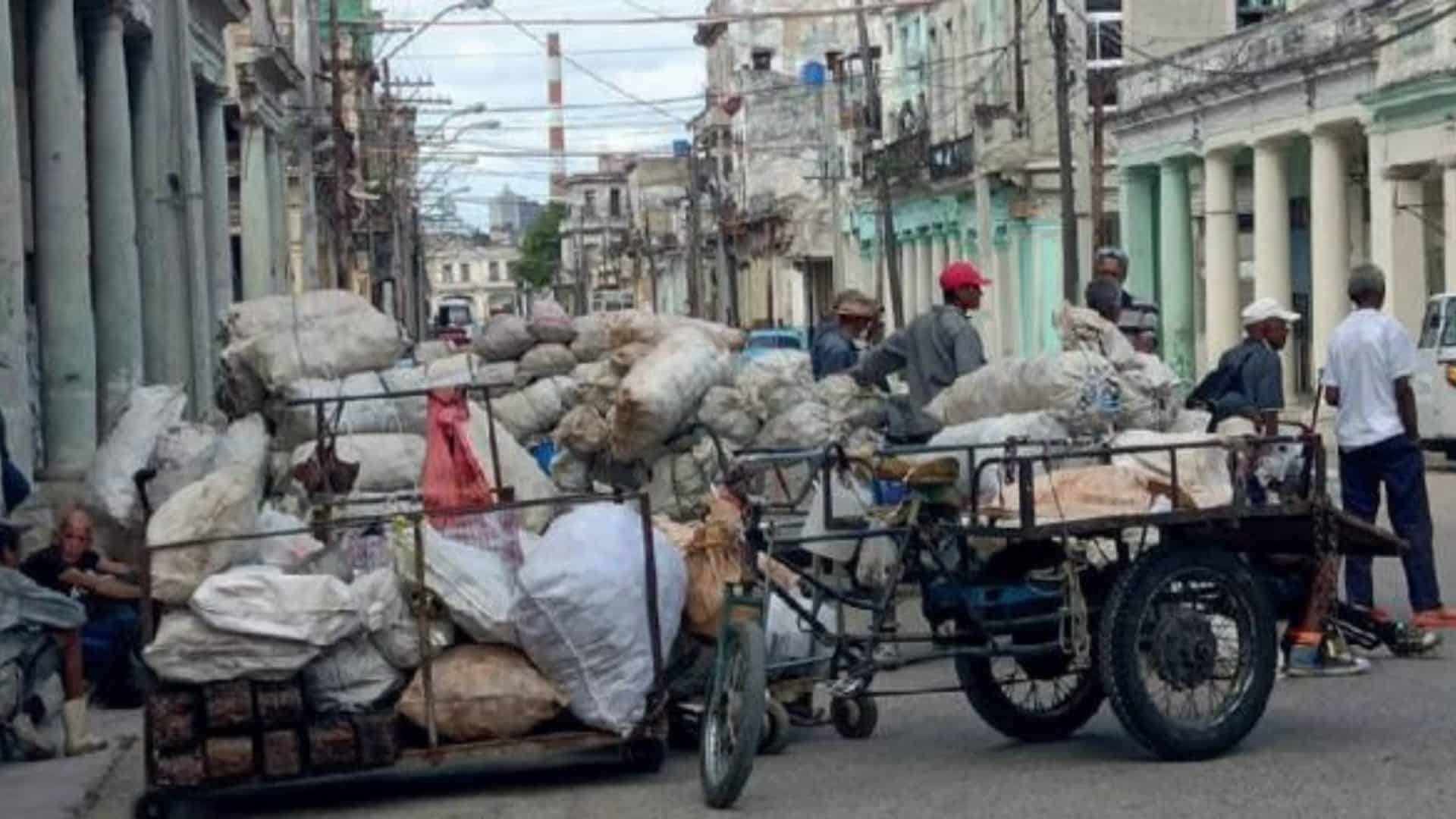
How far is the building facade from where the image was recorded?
125 ft

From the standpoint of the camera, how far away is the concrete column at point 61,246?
71.4 ft

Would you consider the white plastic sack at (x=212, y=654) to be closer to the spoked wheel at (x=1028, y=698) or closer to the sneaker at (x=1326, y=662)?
the spoked wheel at (x=1028, y=698)

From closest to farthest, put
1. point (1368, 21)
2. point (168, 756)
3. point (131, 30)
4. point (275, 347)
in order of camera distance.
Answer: point (168, 756)
point (275, 347)
point (131, 30)
point (1368, 21)

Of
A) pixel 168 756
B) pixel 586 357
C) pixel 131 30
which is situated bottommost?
pixel 168 756

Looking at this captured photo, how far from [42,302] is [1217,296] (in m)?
28.7

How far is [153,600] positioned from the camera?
10.1 metres

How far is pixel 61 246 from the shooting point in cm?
2188

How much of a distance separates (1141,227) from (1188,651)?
4493 centimetres

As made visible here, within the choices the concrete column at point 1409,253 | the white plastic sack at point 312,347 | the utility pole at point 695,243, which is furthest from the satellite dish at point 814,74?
the white plastic sack at point 312,347

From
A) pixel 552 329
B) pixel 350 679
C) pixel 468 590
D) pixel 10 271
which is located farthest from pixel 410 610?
pixel 10 271

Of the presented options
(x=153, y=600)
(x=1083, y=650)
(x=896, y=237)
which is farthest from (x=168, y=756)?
(x=896, y=237)

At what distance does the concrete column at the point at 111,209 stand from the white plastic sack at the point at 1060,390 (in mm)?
13757

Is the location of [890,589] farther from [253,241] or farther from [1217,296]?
[1217,296]

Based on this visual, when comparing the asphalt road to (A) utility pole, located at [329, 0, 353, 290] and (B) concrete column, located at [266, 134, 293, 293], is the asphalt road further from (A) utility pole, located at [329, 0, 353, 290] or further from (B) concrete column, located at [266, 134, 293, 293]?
(A) utility pole, located at [329, 0, 353, 290]
